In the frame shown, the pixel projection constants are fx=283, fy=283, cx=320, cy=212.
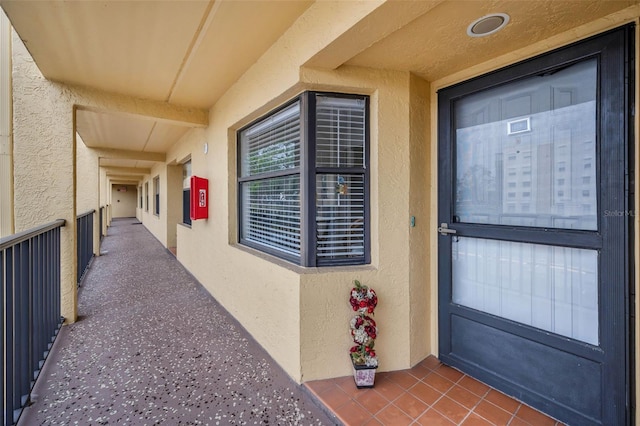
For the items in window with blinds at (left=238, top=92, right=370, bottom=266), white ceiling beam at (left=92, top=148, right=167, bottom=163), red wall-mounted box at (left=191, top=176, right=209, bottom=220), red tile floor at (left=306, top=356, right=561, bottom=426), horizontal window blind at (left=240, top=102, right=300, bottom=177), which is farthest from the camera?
white ceiling beam at (left=92, top=148, right=167, bottom=163)

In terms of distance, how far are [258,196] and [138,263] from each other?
175 inches

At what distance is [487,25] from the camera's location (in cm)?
167

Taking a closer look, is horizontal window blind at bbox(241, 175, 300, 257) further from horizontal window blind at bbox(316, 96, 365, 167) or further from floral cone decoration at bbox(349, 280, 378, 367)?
floral cone decoration at bbox(349, 280, 378, 367)

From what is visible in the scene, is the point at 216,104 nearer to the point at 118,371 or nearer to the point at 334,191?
the point at 334,191

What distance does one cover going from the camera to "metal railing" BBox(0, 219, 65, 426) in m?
1.61

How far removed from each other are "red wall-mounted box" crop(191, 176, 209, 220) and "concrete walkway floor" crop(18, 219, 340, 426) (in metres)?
1.19

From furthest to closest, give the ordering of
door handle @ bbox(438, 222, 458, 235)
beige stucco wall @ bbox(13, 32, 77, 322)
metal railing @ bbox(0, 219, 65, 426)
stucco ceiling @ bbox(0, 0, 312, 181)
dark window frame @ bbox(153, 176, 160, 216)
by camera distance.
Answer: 1. dark window frame @ bbox(153, 176, 160, 216)
2. beige stucco wall @ bbox(13, 32, 77, 322)
3. door handle @ bbox(438, 222, 458, 235)
4. stucco ceiling @ bbox(0, 0, 312, 181)
5. metal railing @ bbox(0, 219, 65, 426)

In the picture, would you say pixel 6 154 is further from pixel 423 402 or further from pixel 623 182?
pixel 623 182

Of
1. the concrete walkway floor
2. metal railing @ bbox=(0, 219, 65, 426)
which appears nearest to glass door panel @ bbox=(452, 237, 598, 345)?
the concrete walkway floor

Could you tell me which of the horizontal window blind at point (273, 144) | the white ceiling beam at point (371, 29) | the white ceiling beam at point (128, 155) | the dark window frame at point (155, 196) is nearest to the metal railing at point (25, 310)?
the horizontal window blind at point (273, 144)

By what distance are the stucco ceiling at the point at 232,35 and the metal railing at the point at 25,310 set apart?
152 centimetres

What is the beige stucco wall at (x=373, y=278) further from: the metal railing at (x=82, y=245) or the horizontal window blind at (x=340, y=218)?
the metal railing at (x=82, y=245)

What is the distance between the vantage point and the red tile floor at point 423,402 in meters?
1.73

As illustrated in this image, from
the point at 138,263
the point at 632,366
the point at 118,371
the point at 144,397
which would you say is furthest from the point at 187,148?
the point at 632,366
